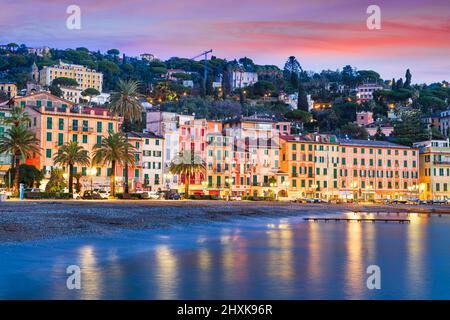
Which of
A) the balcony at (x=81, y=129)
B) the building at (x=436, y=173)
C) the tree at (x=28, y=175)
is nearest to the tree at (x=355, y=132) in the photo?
the building at (x=436, y=173)

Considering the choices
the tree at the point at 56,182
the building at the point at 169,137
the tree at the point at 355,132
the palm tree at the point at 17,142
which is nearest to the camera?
the palm tree at the point at 17,142

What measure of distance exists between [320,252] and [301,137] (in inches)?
3606

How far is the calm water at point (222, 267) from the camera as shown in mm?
24438

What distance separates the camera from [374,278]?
28.6 meters

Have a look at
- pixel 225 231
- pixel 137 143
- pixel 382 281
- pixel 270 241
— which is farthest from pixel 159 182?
pixel 382 281

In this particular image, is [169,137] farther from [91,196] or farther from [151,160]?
[91,196]

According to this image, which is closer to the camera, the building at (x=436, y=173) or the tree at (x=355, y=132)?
the building at (x=436, y=173)

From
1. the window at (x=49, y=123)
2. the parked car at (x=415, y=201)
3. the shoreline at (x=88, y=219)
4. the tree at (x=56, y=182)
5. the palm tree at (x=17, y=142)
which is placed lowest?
the parked car at (x=415, y=201)

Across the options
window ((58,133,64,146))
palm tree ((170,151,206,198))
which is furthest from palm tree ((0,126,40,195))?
palm tree ((170,151,206,198))

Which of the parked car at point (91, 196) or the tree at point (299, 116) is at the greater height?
the tree at point (299, 116)

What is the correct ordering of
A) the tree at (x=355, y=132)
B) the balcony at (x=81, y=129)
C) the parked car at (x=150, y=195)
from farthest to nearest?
the tree at (x=355, y=132) → the balcony at (x=81, y=129) → the parked car at (x=150, y=195)

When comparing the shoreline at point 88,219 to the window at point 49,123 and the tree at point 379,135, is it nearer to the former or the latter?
the window at point 49,123

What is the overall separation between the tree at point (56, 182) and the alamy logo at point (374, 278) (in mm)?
60163

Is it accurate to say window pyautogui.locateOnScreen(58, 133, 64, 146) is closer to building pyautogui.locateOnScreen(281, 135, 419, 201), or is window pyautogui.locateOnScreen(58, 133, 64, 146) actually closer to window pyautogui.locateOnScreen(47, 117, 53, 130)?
window pyautogui.locateOnScreen(47, 117, 53, 130)
